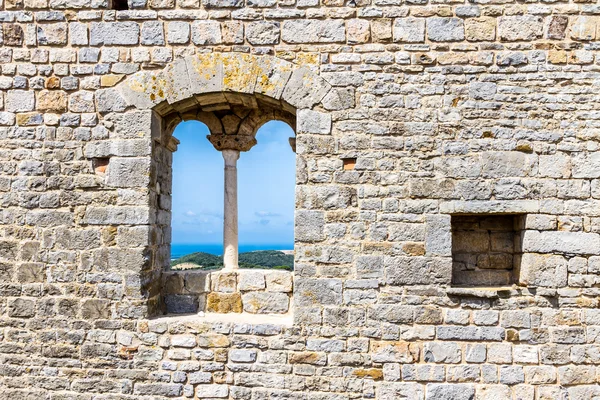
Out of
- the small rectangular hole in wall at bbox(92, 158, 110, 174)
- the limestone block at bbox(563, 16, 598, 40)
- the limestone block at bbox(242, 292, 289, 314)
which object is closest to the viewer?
the limestone block at bbox(563, 16, 598, 40)

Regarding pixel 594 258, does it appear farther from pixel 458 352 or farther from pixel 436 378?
pixel 436 378

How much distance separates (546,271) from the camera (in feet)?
11.6

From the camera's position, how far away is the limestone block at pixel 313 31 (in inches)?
145

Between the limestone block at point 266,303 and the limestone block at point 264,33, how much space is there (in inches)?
97.1

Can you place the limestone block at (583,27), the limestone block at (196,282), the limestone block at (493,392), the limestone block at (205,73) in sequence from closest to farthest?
1. the limestone block at (493,392)
2. the limestone block at (583,27)
3. the limestone block at (205,73)
4. the limestone block at (196,282)

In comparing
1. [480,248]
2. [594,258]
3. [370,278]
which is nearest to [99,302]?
[370,278]

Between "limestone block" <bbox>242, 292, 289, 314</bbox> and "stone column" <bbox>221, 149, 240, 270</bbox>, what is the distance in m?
0.40

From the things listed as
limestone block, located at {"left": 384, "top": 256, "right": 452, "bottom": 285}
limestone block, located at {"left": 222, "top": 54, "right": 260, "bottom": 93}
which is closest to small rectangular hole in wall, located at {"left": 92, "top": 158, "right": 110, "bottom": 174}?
limestone block, located at {"left": 222, "top": 54, "right": 260, "bottom": 93}

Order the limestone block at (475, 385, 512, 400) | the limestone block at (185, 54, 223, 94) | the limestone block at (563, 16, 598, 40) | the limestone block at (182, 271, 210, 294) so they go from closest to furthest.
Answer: the limestone block at (475, 385, 512, 400)
the limestone block at (563, 16, 598, 40)
the limestone block at (185, 54, 223, 94)
the limestone block at (182, 271, 210, 294)

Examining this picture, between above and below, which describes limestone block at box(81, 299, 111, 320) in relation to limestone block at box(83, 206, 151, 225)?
below

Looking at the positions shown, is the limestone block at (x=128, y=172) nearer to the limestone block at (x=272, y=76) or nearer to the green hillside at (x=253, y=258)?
the limestone block at (x=272, y=76)

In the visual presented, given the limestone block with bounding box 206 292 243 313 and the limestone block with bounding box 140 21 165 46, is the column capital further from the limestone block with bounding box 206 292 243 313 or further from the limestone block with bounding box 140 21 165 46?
the limestone block with bounding box 206 292 243 313

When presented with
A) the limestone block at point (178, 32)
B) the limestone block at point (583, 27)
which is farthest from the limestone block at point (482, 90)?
the limestone block at point (178, 32)

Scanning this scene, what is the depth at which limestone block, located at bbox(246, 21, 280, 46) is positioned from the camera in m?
3.72
